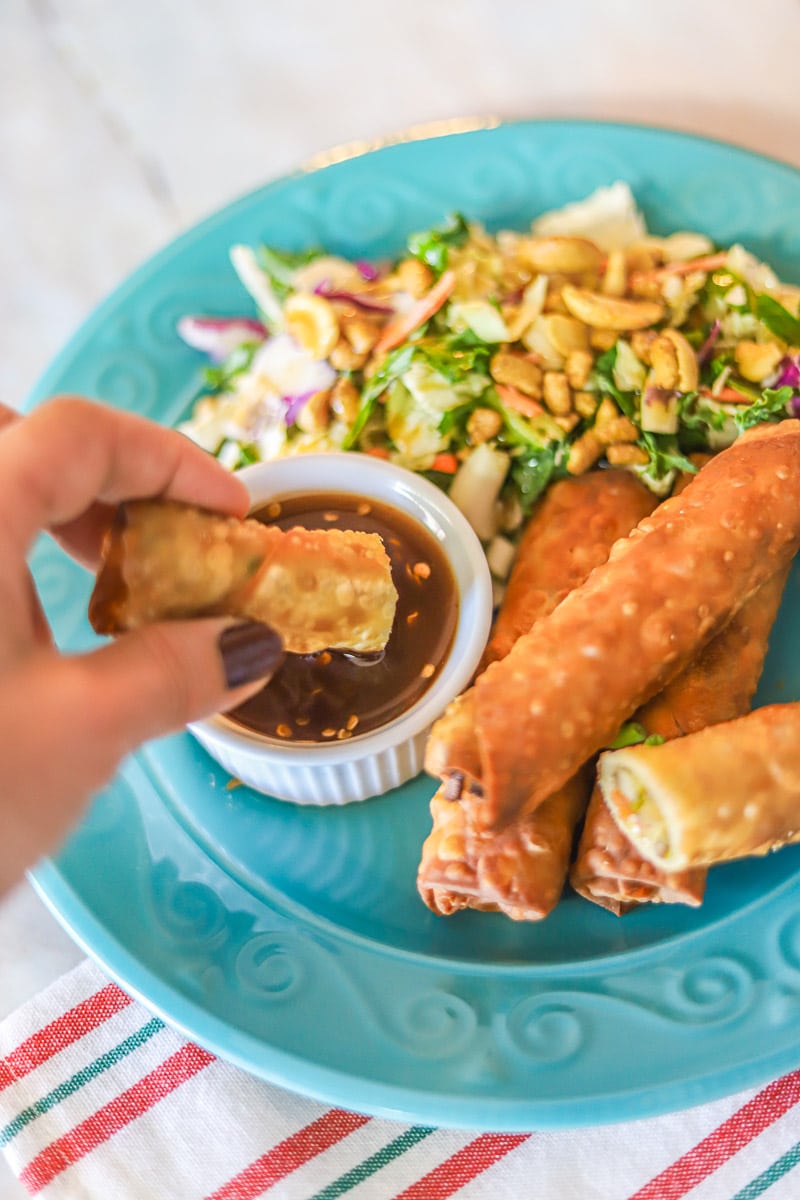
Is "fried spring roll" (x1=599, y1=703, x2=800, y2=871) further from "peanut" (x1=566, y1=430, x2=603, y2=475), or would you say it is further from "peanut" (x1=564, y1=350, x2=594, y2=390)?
"peanut" (x1=564, y1=350, x2=594, y2=390)

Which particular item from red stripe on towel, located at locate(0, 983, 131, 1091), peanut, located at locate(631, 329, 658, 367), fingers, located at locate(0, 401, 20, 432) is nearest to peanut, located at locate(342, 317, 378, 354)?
peanut, located at locate(631, 329, 658, 367)

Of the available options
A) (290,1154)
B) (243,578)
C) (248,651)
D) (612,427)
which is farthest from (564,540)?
(290,1154)

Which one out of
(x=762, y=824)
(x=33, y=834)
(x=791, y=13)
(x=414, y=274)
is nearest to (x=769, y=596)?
(x=762, y=824)

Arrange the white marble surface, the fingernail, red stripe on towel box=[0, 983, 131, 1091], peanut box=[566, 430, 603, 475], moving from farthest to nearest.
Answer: the white marble surface → peanut box=[566, 430, 603, 475] → red stripe on towel box=[0, 983, 131, 1091] → the fingernail

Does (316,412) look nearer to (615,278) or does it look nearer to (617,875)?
(615,278)

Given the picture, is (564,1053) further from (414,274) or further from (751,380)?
(414,274)

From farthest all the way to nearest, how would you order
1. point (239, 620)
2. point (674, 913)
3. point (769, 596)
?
point (769, 596) → point (674, 913) → point (239, 620)
